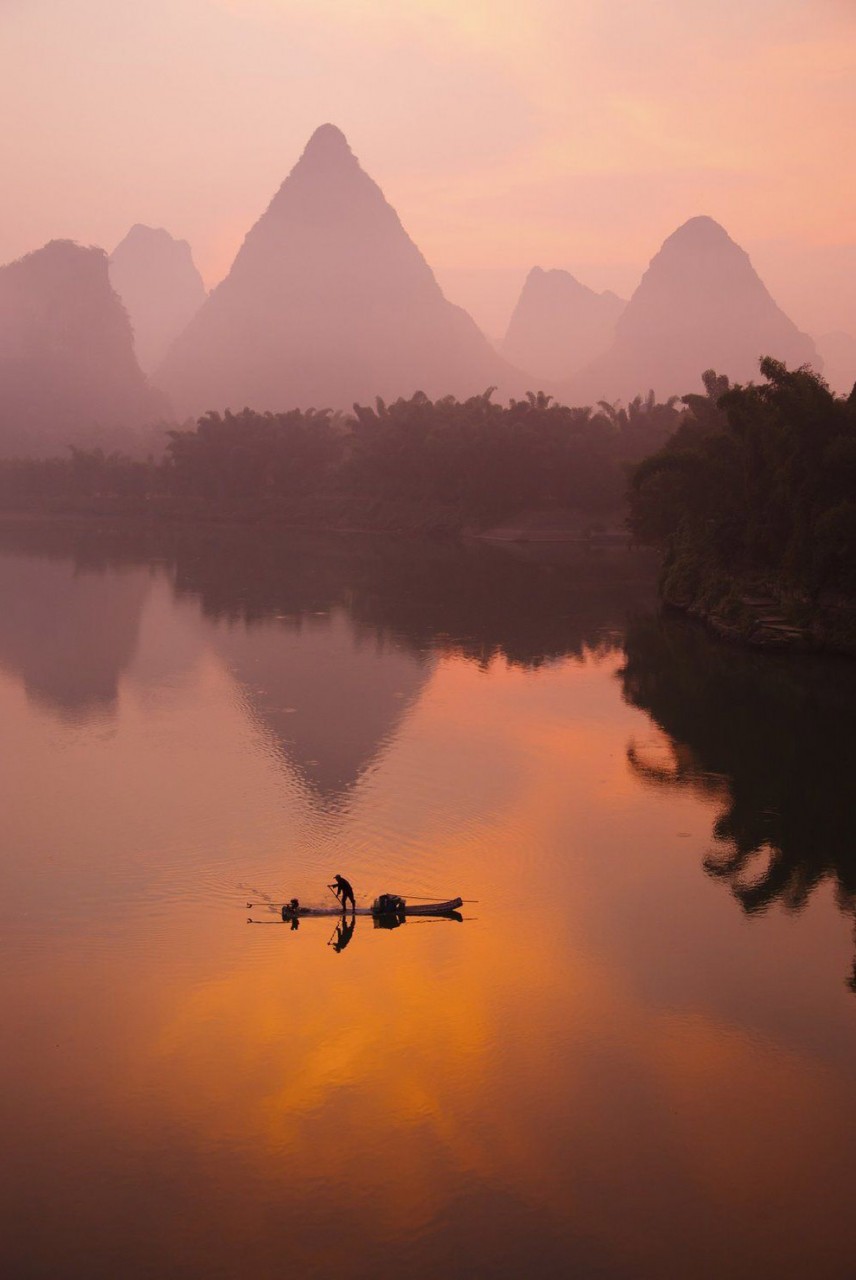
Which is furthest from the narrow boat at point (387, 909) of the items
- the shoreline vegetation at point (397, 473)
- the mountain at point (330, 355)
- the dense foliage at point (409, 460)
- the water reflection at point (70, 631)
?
the mountain at point (330, 355)

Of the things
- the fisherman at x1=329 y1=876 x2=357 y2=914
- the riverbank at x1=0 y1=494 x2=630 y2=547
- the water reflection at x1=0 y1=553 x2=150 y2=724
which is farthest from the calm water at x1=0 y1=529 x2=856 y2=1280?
the riverbank at x1=0 y1=494 x2=630 y2=547

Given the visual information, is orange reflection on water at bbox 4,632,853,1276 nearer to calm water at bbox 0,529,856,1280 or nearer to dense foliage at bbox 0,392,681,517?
calm water at bbox 0,529,856,1280

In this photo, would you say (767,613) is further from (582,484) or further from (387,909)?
(582,484)

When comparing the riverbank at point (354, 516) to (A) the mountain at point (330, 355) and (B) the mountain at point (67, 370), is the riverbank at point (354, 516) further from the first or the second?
(A) the mountain at point (330, 355)

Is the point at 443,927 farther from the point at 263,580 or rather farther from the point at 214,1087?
the point at 263,580

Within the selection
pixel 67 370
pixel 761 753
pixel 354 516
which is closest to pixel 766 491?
pixel 761 753
